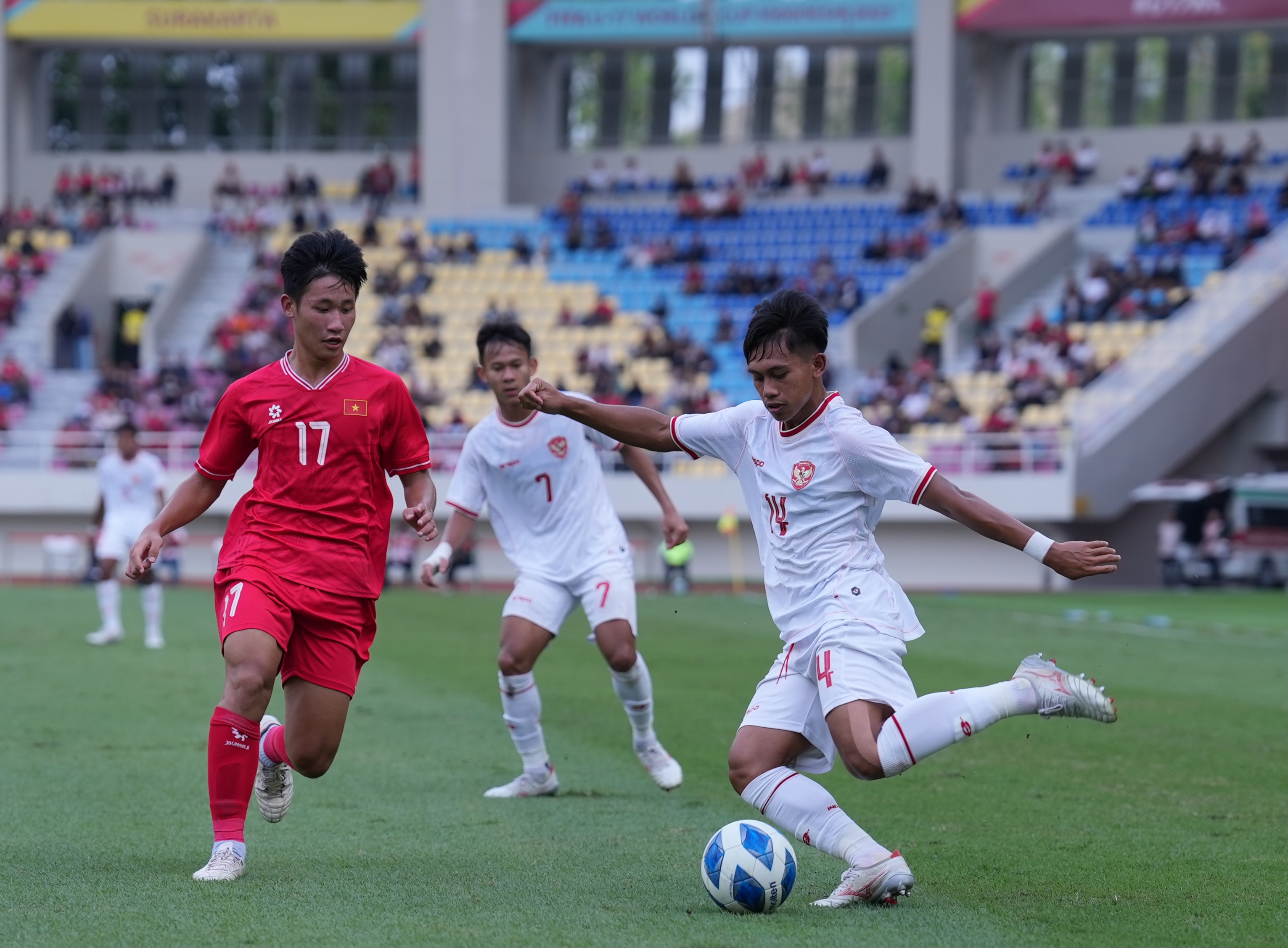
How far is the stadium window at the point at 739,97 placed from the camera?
45.2 m

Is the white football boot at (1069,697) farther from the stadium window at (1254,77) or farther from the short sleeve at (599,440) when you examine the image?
the stadium window at (1254,77)

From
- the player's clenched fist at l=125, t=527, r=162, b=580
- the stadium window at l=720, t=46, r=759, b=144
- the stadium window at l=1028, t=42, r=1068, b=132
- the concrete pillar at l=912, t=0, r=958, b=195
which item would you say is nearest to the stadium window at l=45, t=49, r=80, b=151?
the stadium window at l=720, t=46, r=759, b=144

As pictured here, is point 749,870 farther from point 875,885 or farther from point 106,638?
point 106,638

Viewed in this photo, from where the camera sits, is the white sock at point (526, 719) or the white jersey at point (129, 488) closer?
the white sock at point (526, 719)

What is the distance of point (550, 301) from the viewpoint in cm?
3794

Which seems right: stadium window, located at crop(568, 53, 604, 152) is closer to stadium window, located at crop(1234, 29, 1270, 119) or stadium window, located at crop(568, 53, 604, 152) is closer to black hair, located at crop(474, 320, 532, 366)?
stadium window, located at crop(1234, 29, 1270, 119)

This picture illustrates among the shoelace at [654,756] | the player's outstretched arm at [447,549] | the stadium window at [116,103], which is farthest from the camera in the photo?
the stadium window at [116,103]

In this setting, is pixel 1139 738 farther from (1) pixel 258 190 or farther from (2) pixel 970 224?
(1) pixel 258 190

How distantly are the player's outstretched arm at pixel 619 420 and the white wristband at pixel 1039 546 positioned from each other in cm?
135

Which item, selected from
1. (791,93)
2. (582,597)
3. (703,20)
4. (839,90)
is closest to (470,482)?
(582,597)

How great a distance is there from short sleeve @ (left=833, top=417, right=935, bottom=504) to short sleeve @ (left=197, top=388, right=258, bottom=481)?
7.36 ft

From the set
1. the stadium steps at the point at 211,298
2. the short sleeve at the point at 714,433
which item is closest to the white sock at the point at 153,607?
A: the short sleeve at the point at 714,433

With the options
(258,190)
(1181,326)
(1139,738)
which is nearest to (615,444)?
(1139,738)

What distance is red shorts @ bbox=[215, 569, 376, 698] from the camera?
611 centimetres
